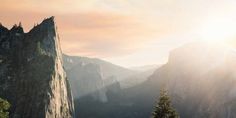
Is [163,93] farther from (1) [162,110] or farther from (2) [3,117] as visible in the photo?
(2) [3,117]

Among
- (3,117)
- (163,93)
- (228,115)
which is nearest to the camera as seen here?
(3,117)

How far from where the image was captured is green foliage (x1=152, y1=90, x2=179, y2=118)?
41.3 meters

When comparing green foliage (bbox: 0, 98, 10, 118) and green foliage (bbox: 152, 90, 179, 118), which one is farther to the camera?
green foliage (bbox: 152, 90, 179, 118)

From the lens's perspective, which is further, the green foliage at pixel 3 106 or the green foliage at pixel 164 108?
the green foliage at pixel 164 108

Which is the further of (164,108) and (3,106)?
(164,108)

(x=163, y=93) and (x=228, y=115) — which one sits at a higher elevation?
(x=228, y=115)

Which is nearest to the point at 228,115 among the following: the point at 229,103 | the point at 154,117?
the point at 229,103

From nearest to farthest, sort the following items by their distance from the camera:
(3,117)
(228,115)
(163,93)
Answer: (3,117)
(163,93)
(228,115)

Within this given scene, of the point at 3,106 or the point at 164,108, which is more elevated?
the point at 3,106

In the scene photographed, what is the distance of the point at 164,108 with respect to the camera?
41.6m

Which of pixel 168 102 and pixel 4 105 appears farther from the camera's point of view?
pixel 168 102

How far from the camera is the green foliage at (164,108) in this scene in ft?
136

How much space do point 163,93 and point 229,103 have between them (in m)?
165

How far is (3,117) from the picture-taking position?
3547 cm
